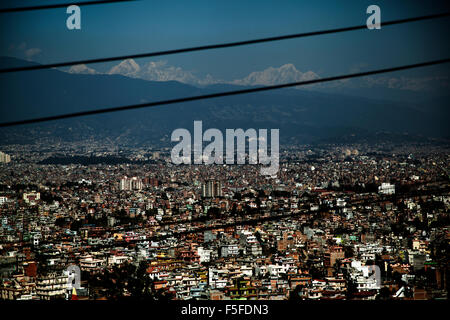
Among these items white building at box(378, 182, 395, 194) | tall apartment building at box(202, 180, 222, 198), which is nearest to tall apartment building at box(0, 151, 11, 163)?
tall apartment building at box(202, 180, 222, 198)

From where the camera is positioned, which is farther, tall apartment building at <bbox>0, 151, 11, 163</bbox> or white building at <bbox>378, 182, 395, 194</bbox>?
tall apartment building at <bbox>0, 151, 11, 163</bbox>

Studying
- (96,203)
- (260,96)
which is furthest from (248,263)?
(260,96)

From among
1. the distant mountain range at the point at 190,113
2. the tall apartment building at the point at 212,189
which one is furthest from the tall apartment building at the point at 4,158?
the tall apartment building at the point at 212,189

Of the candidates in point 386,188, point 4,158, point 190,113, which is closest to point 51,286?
point 386,188

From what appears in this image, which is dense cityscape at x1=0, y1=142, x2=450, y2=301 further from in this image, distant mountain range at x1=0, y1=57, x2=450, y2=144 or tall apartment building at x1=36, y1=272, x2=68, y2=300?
distant mountain range at x1=0, y1=57, x2=450, y2=144
